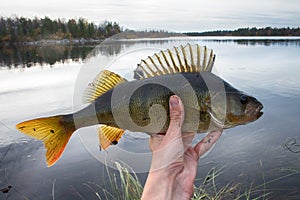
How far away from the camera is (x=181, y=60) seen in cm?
241

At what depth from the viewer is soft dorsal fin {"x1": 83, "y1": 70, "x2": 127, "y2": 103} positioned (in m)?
2.53

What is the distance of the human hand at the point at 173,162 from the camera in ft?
8.32

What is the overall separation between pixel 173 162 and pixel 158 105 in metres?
0.78

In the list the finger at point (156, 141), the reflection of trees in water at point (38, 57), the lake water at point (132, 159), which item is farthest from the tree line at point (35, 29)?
the finger at point (156, 141)

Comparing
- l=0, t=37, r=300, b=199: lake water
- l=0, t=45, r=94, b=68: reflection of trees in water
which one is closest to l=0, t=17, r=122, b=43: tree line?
l=0, t=45, r=94, b=68: reflection of trees in water

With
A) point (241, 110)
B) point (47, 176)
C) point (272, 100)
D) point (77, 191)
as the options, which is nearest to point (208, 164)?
point (77, 191)

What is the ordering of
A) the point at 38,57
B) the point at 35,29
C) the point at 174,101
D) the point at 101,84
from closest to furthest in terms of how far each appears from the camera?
1. the point at 174,101
2. the point at 101,84
3. the point at 38,57
4. the point at 35,29

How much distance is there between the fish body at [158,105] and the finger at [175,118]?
0.06m

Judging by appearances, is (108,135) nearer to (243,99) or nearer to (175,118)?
(175,118)

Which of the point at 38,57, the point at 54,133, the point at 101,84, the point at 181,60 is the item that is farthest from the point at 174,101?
the point at 38,57

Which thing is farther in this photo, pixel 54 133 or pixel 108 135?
pixel 108 135

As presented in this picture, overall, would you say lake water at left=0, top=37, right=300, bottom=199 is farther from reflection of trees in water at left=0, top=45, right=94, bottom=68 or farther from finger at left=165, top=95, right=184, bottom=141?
reflection of trees in water at left=0, top=45, right=94, bottom=68

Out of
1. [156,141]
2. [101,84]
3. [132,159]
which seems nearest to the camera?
[101,84]

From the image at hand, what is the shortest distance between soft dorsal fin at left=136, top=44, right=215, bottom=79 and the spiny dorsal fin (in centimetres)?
66
